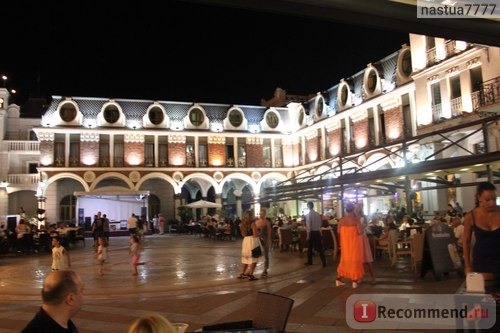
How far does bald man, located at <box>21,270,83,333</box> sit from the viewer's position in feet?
8.87

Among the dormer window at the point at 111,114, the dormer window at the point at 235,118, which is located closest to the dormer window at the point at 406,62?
the dormer window at the point at 235,118

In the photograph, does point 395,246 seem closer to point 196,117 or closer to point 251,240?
point 251,240

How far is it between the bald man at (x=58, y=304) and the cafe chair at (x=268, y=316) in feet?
3.19

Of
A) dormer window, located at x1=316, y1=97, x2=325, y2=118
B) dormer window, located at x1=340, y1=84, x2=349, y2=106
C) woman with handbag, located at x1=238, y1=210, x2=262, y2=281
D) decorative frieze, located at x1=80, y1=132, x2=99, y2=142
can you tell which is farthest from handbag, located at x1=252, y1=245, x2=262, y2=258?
decorative frieze, located at x1=80, y1=132, x2=99, y2=142

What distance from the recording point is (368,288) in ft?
28.8

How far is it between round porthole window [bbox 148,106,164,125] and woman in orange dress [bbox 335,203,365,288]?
2816 cm

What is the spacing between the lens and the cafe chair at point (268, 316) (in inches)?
133

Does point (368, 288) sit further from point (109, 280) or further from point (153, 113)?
point (153, 113)

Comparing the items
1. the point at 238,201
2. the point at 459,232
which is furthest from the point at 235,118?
the point at 459,232

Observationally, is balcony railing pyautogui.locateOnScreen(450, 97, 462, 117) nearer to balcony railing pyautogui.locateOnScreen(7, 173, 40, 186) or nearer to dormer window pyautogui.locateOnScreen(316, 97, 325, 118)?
dormer window pyautogui.locateOnScreen(316, 97, 325, 118)

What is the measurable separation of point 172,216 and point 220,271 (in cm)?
2568

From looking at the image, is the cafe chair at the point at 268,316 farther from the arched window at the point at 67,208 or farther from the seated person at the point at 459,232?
the arched window at the point at 67,208

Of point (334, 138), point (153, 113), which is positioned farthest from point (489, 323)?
point (153, 113)

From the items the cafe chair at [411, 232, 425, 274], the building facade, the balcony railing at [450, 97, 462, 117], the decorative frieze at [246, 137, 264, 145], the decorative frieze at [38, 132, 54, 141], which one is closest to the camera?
the cafe chair at [411, 232, 425, 274]
